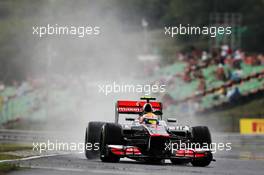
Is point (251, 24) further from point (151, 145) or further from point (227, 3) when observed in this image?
point (151, 145)

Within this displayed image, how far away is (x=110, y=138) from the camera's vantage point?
1742 cm

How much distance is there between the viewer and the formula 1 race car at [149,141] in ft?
56.7

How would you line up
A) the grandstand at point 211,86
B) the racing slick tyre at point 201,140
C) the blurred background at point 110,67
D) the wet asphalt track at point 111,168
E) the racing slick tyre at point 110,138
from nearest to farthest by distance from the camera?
the wet asphalt track at point 111,168 → the racing slick tyre at point 110,138 → the racing slick tyre at point 201,140 → the blurred background at point 110,67 → the grandstand at point 211,86

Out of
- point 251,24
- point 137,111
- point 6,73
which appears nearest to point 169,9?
point 251,24

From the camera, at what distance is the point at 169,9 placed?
51.5 metres

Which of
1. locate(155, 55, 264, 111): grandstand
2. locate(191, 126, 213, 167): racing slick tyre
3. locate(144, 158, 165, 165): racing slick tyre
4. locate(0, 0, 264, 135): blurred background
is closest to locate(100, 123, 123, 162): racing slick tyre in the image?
locate(144, 158, 165, 165): racing slick tyre

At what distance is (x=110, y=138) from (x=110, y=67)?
27.4 metres

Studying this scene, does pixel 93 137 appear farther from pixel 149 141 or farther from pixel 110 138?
pixel 149 141

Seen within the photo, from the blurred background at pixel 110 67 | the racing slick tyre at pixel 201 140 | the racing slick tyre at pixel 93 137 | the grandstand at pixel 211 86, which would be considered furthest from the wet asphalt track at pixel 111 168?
the grandstand at pixel 211 86

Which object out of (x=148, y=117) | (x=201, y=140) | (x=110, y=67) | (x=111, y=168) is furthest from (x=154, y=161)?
(x=110, y=67)

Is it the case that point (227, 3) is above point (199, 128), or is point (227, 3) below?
above

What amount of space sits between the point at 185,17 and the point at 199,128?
3284 cm

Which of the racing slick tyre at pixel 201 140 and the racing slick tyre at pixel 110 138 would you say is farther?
the racing slick tyre at pixel 201 140

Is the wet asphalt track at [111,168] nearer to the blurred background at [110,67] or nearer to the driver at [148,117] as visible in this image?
the driver at [148,117]
